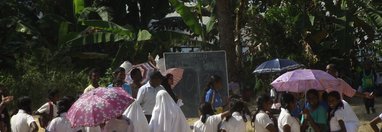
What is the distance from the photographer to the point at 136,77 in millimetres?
8586

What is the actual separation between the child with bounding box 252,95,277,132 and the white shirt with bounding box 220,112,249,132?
233mm

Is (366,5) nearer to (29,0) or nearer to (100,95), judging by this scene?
(29,0)

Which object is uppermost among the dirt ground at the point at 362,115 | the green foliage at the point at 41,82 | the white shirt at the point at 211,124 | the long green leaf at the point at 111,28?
the long green leaf at the point at 111,28

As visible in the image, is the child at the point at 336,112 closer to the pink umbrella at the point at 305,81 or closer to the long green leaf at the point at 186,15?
the pink umbrella at the point at 305,81

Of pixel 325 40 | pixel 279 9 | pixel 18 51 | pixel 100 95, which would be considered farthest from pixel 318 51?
pixel 100 95

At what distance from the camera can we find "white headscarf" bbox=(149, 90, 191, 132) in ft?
22.8

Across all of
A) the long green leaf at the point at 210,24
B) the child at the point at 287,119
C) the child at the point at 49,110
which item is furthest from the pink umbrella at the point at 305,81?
the long green leaf at the point at 210,24

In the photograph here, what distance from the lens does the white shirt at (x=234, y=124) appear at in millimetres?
7430

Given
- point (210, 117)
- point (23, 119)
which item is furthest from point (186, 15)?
point (23, 119)

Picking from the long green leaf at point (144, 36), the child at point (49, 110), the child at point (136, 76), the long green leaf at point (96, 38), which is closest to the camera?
the child at point (49, 110)

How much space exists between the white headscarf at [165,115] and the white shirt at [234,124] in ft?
2.12

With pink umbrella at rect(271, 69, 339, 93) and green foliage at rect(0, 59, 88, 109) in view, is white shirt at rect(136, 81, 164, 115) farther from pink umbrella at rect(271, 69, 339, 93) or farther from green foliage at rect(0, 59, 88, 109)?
green foliage at rect(0, 59, 88, 109)

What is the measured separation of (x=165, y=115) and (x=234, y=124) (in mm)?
909

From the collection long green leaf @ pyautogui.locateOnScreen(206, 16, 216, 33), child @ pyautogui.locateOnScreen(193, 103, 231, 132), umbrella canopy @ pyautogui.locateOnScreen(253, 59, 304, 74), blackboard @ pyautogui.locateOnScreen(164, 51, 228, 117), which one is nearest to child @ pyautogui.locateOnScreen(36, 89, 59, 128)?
child @ pyautogui.locateOnScreen(193, 103, 231, 132)
